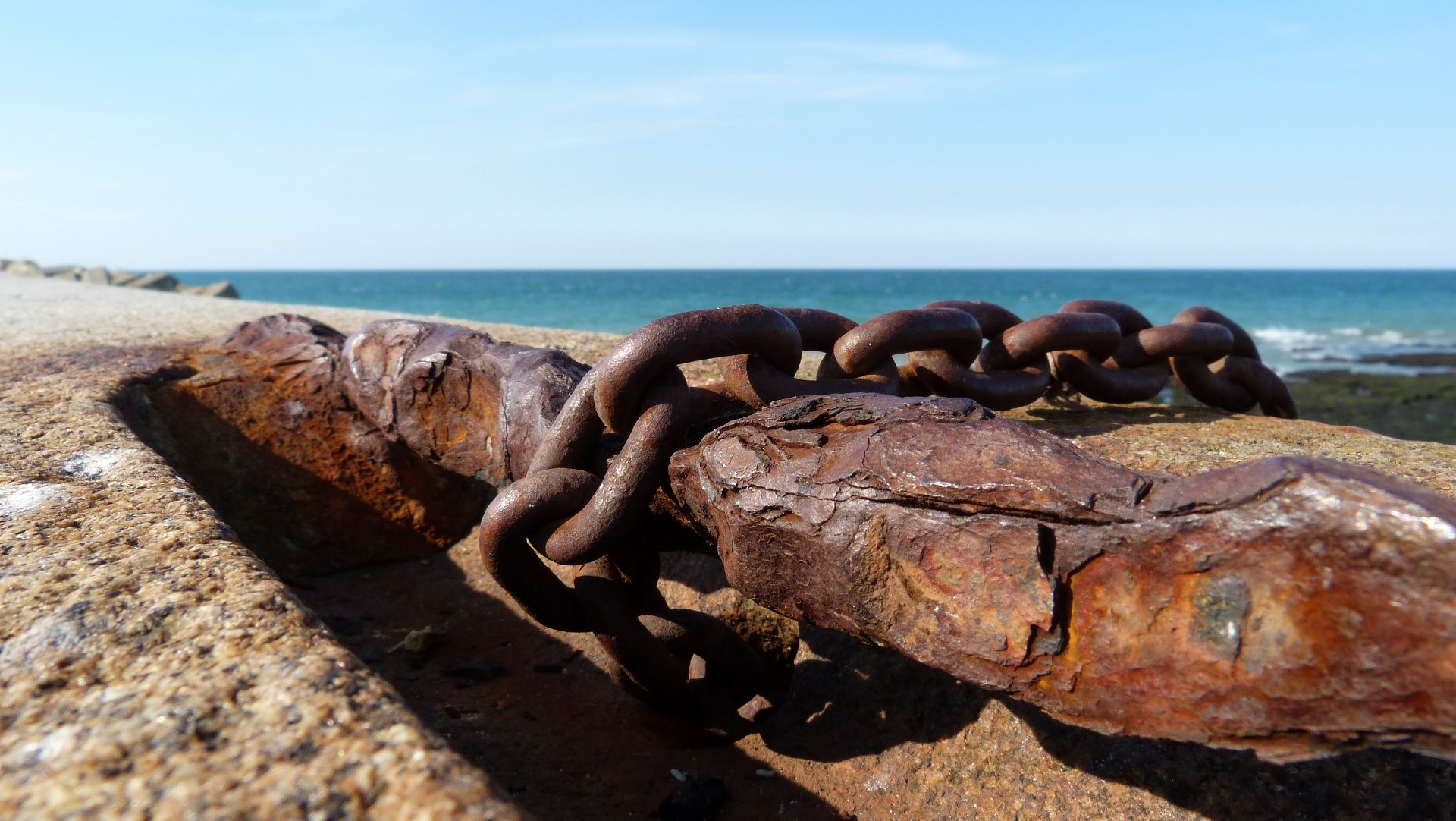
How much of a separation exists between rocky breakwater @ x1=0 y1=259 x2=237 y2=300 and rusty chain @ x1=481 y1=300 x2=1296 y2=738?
18.5 meters

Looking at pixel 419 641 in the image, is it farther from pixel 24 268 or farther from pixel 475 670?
pixel 24 268

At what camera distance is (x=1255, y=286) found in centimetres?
7219

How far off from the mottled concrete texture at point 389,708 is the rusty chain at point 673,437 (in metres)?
0.22

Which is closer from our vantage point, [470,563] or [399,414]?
[399,414]

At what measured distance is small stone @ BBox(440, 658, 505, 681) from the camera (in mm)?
2230

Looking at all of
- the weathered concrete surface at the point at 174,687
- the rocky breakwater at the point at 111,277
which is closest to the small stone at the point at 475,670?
the weathered concrete surface at the point at 174,687

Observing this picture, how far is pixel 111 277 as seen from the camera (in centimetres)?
1947

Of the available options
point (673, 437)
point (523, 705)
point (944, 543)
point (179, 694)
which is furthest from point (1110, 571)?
point (523, 705)

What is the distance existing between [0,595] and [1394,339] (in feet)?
107

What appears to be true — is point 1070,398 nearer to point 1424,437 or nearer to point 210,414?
point 210,414

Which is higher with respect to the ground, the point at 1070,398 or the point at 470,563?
the point at 1070,398

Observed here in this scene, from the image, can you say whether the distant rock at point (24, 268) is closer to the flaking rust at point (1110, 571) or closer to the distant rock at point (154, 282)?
the distant rock at point (154, 282)

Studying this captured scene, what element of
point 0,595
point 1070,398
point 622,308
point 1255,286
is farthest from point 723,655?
point 1255,286

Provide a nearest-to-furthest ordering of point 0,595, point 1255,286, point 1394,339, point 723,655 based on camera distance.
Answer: point 0,595, point 723,655, point 1394,339, point 1255,286
